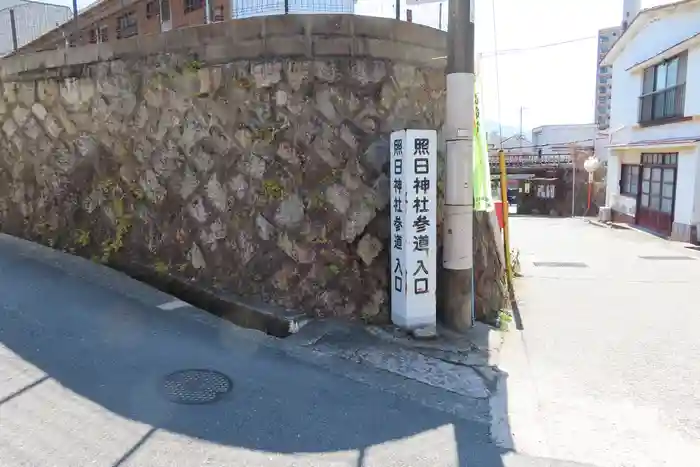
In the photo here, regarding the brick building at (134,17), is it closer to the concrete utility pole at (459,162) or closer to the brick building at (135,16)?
the brick building at (135,16)

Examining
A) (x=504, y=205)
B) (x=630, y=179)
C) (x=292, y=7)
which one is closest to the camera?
(x=292, y=7)

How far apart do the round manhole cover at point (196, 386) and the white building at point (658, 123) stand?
51.5ft

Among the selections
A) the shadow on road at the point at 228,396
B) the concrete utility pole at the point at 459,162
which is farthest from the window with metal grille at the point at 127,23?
the concrete utility pole at the point at 459,162

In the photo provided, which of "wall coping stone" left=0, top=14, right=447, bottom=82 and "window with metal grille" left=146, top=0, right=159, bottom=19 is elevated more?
"window with metal grille" left=146, top=0, right=159, bottom=19

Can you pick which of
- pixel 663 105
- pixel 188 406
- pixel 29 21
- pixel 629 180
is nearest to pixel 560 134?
pixel 629 180

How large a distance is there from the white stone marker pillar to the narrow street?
125cm

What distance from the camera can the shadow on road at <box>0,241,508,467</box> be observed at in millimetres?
3826

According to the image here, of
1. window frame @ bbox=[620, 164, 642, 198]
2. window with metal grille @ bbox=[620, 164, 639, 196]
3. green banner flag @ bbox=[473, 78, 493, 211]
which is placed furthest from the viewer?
window with metal grille @ bbox=[620, 164, 639, 196]

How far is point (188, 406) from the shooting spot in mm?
4176

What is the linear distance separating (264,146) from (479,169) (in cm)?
309

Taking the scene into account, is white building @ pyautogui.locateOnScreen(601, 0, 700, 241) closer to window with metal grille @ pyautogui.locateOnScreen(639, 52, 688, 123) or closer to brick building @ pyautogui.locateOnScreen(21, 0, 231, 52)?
window with metal grille @ pyautogui.locateOnScreen(639, 52, 688, 123)

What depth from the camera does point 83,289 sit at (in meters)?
6.56

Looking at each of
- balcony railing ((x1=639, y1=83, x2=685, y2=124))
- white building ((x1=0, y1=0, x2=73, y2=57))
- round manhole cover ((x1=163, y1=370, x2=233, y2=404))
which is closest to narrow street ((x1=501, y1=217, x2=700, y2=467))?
Answer: round manhole cover ((x1=163, y1=370, x2=233, y2=404))

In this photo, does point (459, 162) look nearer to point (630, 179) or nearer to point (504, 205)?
point (504, 205)
